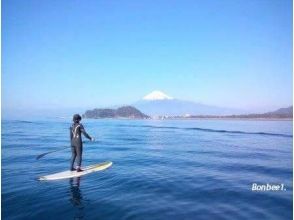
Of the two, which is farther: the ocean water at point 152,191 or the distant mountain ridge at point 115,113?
the distant mountain ridge at point 115,113

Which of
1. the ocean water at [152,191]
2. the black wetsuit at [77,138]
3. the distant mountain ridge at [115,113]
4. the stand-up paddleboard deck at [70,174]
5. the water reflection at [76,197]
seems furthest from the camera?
the distant mountain ridge at [115,113]

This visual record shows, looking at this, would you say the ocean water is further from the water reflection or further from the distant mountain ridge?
the distant mountain ridge

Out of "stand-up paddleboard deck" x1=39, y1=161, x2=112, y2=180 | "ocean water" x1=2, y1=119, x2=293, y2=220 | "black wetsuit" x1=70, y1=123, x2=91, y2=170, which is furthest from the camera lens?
"black wetsuit" x1=70, y1=123, x2=91, y2=170

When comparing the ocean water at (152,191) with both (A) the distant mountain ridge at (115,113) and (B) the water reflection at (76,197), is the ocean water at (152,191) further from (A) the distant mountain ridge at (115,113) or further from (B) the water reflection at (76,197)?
(A) the distant mountain ridge at (115,113)

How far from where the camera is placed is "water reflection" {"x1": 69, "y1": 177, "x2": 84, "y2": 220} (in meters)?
9.27

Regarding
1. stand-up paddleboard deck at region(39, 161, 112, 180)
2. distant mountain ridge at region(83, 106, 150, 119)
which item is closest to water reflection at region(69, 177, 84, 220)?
stand-up paddleboard deck at region(39, 161, 112, 180)

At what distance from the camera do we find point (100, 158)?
67.6 feet

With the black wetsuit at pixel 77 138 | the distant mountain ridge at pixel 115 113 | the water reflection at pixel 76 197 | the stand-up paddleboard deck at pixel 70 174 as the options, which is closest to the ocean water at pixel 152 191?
the water reflection at pixel 76 197

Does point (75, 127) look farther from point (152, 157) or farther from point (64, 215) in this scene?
point (152, 157)

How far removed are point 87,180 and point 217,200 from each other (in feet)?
17.8

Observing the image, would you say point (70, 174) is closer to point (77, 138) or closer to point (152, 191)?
point (77, 138)

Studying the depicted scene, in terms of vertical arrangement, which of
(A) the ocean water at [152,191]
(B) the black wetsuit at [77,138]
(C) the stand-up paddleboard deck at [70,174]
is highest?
(B) the black wetsuit at [77,138]

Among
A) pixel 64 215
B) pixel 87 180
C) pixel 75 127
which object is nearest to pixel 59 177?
pixel 87 180

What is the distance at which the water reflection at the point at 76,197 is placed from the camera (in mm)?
9266
